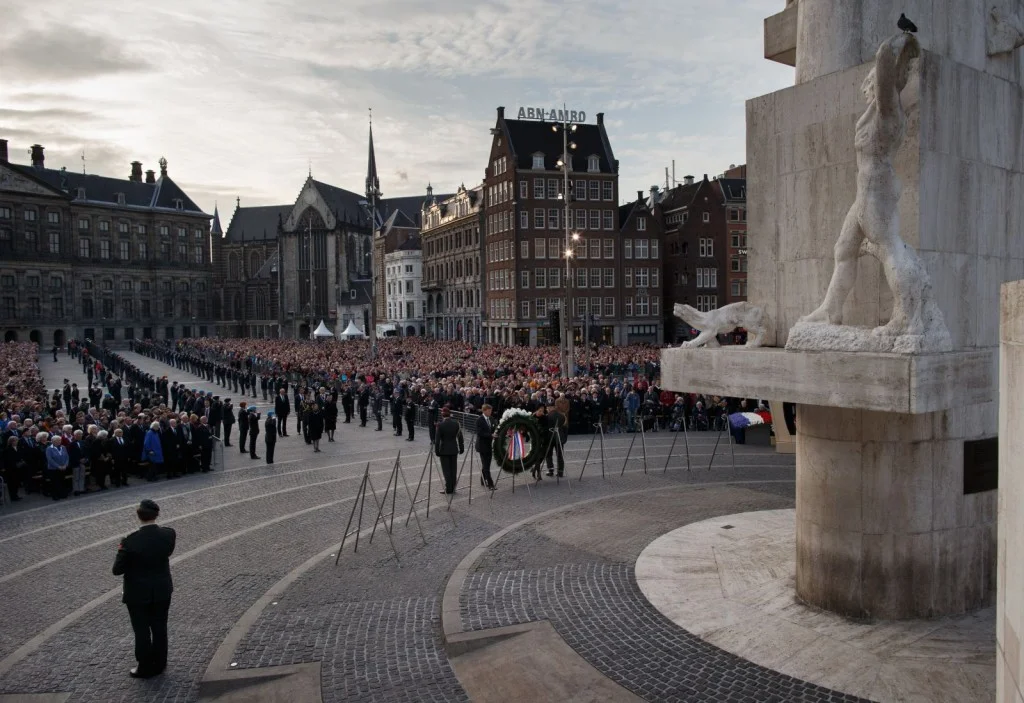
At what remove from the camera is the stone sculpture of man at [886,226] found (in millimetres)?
6914

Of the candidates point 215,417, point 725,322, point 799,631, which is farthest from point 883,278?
point 215,417

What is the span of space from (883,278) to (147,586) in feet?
27.7

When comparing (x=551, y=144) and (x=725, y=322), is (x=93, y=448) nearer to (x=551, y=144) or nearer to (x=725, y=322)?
(x=725, y=322)

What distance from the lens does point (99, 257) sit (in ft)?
336

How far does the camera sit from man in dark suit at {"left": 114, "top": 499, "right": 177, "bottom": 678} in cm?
768

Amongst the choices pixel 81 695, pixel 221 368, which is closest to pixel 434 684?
pixel 81 695

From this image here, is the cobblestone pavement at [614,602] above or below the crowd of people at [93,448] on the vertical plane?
below

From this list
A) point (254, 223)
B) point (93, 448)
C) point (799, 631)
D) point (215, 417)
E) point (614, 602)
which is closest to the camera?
point (799, 631)

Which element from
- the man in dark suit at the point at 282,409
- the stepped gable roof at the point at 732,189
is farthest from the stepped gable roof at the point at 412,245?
the man in dark suit at the point at 282,409

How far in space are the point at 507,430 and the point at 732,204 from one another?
62.8m

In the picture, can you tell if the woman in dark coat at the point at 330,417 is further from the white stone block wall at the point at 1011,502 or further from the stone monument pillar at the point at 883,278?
the white stone block wall at the point at 1011,502

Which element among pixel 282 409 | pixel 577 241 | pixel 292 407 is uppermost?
pixel 577 241

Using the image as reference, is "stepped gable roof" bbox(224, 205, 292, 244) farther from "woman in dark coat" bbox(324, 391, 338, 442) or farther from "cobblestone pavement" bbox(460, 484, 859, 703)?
"cobblestone pavement" bbox(460, 484, 859, 703)

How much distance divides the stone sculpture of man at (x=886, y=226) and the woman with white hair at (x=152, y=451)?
16.0m
